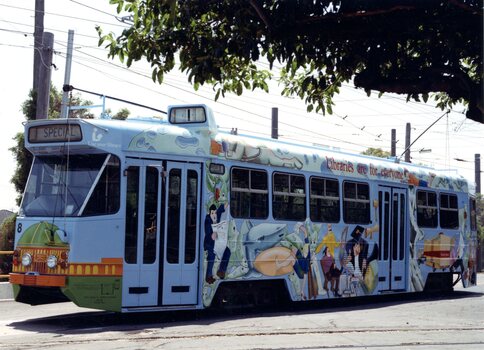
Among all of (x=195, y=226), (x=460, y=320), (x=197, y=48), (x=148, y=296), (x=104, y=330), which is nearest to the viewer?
(x=197, y=48)

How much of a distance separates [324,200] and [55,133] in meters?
6.37

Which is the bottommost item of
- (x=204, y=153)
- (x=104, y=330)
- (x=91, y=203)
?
(x=104, y=330)

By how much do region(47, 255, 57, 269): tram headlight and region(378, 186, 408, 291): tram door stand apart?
8846mm

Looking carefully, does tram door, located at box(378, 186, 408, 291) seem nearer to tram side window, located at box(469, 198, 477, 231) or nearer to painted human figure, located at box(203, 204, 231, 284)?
tram side window, located at box(469, 198, 477, 231)

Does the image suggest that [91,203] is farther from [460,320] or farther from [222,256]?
[460,320]

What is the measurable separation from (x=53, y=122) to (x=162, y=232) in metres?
2.58

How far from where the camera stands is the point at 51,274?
13.1 metres

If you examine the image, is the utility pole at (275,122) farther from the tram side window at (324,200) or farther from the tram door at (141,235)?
the tram door at (141,235)

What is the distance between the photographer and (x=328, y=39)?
8.32 meters

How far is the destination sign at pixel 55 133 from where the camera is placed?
44.7 feet

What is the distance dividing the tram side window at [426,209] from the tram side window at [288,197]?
5.22 m

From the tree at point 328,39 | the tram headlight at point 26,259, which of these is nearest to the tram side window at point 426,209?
the tram headlight at point 26,259

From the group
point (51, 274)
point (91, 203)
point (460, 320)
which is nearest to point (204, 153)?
point (91, 203)

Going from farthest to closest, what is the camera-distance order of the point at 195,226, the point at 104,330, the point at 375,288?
the point at 375,288 < the point at 195,226 < the point at 104,330
